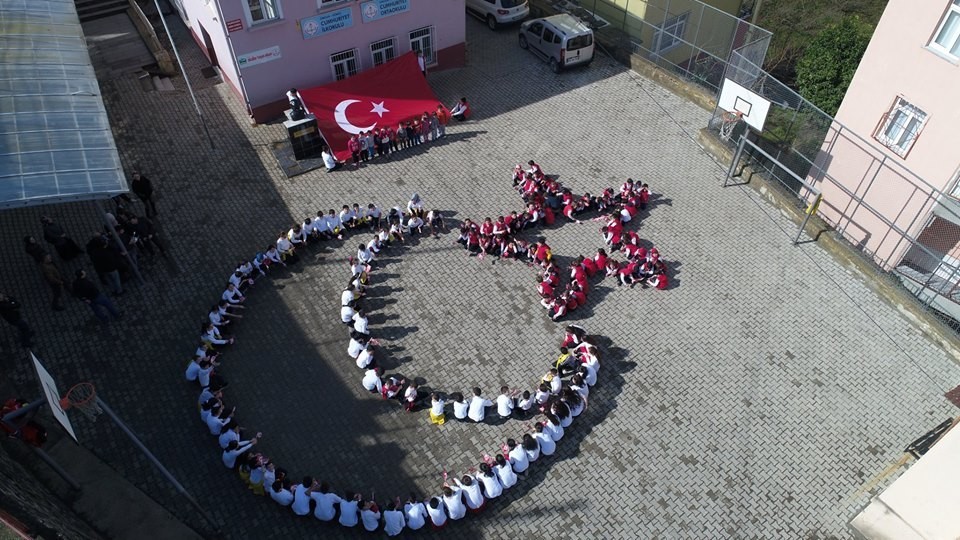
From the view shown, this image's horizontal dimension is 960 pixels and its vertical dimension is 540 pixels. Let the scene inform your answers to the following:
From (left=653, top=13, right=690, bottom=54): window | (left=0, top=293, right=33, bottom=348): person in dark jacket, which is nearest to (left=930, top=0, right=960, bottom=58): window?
(left=653, top=13, right=690, bottom=54): window

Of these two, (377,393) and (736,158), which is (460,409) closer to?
(377,393)

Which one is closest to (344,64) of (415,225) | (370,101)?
(370,101)

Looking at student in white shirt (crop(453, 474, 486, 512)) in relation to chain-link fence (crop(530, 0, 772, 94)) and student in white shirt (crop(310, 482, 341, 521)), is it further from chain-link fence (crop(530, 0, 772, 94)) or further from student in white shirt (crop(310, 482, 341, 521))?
chain-link fence (crop(530, 0, 772, 94))

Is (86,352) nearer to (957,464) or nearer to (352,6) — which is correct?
(352,6)

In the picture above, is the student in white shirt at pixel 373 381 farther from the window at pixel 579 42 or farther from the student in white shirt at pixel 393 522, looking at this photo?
the window at pixel 579 42

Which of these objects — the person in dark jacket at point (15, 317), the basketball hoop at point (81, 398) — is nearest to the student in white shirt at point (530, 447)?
the basketball hoop at point (81, 398)

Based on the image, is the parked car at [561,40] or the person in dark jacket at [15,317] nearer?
the person in dark jacket at [15,317]
